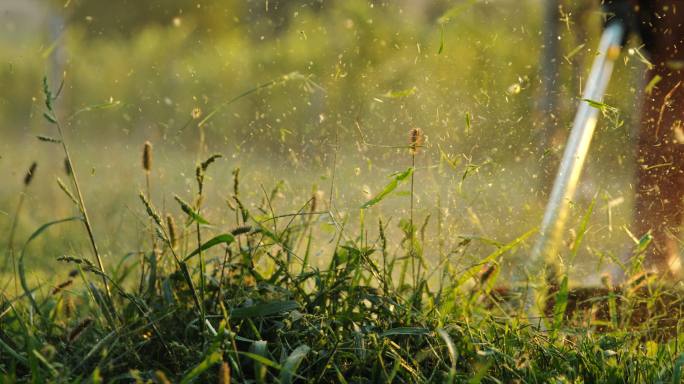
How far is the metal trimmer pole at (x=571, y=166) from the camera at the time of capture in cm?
190

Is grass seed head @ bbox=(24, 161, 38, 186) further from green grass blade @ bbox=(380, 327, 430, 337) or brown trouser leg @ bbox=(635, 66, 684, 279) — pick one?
brown trouser leg @ bbox=(635, 66, 684, 279)

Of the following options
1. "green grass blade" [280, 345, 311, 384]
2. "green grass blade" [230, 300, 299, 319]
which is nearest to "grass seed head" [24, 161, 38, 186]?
"green grass blade" [230, 300, 299, 319]

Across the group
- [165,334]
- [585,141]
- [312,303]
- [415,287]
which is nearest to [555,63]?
[585,141]

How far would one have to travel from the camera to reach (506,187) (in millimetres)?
1938

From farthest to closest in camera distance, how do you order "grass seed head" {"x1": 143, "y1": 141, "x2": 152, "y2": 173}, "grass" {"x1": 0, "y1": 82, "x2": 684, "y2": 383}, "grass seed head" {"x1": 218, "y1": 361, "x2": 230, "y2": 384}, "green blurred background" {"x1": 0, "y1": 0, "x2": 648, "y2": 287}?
1. "green blurred background" {"x1": 0, "y1": 0, "x2": 648, "y2": 287}
2. "grass seed head" {"x1": 143, "y1": 141, "x2": 152, "y2": 173}
3. "grass" {"x1": 0, "y1": 82, "x2": 684, "y2": 383}
4. "grass seed head" {"x1": 218, "y1": 361, "x2": 230, "y2": 384}

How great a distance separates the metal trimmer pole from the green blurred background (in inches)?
1.3

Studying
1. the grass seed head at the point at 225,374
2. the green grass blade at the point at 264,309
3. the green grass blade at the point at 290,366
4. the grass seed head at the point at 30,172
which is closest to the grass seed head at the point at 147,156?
the grass seed head at the point at 30,172

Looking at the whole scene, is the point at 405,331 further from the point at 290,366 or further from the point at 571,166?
the point at 571,166

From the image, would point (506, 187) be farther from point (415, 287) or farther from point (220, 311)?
point (220, 311)

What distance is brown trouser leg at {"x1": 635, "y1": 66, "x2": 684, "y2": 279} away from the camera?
1953mm

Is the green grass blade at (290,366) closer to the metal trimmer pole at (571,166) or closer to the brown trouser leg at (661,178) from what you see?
the metal trimmer pole at (571,166)

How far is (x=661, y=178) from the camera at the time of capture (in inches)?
80.0

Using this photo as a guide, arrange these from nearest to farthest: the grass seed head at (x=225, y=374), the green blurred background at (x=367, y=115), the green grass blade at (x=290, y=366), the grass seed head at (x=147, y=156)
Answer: the grass seed head at (x=225, y=374) < the green grass blade at (x=290, y=366) < the grass seed head at (x=147, y=156) < the green blurred background at (x=367, y=115)

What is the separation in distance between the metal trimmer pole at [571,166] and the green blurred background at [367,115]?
0.03m
